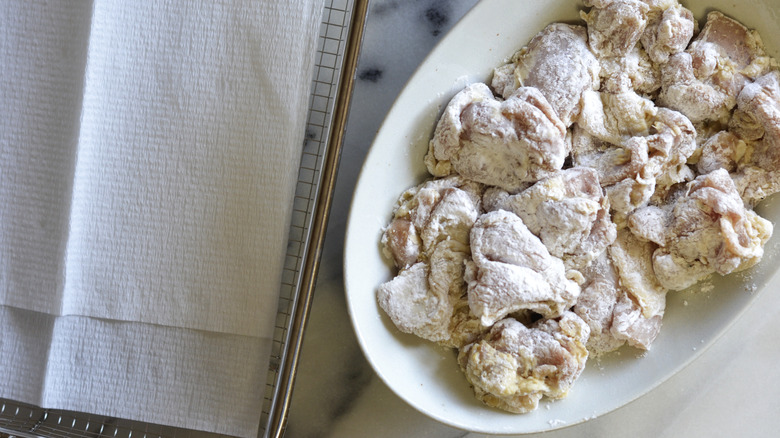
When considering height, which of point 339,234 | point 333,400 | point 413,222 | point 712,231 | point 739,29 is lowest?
point 333,400

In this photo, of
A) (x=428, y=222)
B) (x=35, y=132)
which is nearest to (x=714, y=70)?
(x=428, y=222)

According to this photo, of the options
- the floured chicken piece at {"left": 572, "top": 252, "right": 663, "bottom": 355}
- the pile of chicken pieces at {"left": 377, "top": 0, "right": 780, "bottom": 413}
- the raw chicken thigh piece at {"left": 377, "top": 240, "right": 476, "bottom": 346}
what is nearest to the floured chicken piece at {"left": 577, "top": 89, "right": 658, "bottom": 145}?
the pile of chicken pieces at {"left": 377, "top": 0, "right": 780, "bottom": 413}

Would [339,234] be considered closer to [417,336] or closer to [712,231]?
[417,336]

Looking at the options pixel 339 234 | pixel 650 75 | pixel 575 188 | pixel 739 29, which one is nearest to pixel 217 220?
pixel 339 234

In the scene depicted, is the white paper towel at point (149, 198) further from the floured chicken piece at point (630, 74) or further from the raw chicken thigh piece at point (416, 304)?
the floured chicken piece at point (630, 74)

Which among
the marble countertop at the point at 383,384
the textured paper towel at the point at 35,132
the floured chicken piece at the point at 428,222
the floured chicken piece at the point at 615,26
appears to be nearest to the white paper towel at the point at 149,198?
the textured paper towel at the point at 35,132

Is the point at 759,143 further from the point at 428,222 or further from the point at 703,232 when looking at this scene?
the point at 428,222
